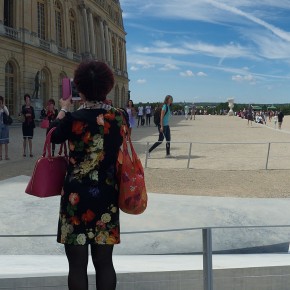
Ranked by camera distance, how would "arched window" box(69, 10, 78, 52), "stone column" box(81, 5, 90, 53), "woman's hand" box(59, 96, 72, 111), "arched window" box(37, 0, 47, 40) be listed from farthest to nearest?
1. "stone column" box(81, 5, 90, 53)
2. "arched window" box(69, 10, 78, 52)
3. "arched window" box(37, 0, 47, 40)
4. "woman's hand" box(59, 96, 72, 111)

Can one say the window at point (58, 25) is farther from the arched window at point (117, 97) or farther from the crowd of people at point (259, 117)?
the arched window at point (117, 97)

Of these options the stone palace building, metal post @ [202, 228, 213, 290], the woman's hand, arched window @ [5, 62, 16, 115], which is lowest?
metal post @ [202, 228, 213, 290]

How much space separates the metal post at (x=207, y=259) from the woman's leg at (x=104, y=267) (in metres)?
0.60

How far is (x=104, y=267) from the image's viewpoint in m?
2.49

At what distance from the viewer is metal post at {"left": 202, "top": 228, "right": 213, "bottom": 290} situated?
9.02 ft

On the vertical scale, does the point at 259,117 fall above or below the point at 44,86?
below

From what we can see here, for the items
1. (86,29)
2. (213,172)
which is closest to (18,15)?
(86,29)

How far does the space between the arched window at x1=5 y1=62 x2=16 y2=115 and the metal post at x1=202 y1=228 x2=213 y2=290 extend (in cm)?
2792

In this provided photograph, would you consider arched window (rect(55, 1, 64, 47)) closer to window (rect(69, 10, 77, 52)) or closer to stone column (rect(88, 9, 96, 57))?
window (rect(69, 10, 77, 52))

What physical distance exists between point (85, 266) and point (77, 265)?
5 centimetres

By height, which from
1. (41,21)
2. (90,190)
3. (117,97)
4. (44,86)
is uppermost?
(41,21)

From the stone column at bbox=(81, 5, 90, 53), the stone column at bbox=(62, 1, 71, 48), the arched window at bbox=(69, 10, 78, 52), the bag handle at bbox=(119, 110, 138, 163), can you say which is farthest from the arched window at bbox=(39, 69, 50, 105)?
the bag handle at bbox=(119, 110, 138, 163)

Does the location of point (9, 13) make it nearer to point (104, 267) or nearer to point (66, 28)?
point (66, 28)

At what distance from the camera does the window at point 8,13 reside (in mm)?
30328
